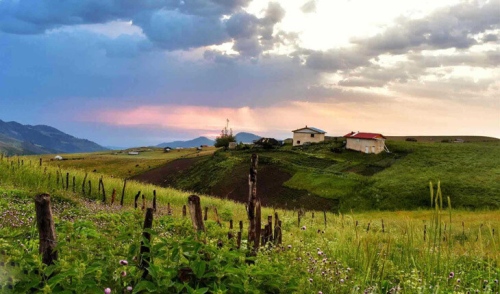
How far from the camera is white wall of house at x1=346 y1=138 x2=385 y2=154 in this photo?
73500 mm

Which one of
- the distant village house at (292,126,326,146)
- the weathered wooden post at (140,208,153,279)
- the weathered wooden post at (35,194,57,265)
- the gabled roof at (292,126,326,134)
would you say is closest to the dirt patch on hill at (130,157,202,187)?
the distant village house at (292,126,326,146)

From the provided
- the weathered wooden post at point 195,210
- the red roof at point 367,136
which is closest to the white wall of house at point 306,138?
the red roof at point 367,136

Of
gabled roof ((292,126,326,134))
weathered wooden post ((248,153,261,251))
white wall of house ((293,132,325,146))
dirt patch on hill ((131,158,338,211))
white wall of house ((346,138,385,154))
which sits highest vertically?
gabled roof ((292,126,326,134))

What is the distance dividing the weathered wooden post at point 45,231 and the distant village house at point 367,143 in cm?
7249

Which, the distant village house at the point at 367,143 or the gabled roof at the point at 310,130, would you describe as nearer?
the distant village house at the point at 367,143

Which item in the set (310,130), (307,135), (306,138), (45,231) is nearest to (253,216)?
(45,231)

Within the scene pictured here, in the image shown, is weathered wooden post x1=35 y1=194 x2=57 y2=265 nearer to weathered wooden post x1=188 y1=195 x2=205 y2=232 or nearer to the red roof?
weathered wooden post x1=188 y1=195 x2=205 y2=232

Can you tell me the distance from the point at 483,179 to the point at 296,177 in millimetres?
23983

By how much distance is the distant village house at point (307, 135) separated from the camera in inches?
3629

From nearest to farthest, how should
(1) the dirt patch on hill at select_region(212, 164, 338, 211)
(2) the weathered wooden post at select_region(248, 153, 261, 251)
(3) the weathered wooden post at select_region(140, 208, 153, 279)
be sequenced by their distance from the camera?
(3) the weathered wooden post at select_region(140, 208, 153, 279) < (2) the weathered wooden post at select_region(248, 153, 261, 251) < (1) the dirt patch on hill at select_region(212, 164, 338, 211)

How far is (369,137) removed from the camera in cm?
7350

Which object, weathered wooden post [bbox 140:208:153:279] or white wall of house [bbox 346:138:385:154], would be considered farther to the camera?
white wall of house [bbox 346:138:385:154]

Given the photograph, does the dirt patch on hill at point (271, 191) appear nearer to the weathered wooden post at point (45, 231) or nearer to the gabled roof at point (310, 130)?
the gabled roof at point (310, 130)

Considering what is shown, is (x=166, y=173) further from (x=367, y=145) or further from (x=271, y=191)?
(x=367, y=145)
